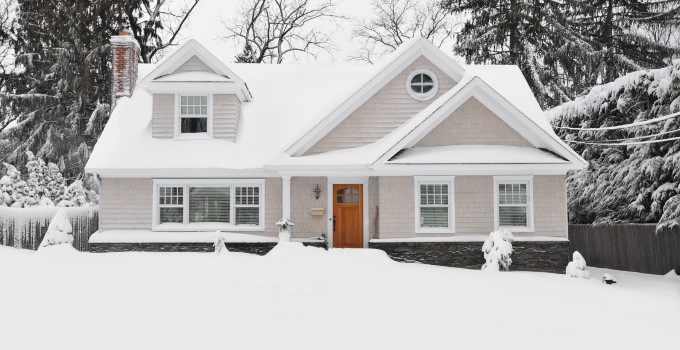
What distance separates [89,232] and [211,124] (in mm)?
6579

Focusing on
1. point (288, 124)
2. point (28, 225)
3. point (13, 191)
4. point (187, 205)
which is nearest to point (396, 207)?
point (288, 124)

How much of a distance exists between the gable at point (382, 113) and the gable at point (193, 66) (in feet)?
14.2

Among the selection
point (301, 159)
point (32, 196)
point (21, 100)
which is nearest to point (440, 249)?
point (301, 159)

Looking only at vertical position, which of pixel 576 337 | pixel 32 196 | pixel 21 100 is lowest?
pixel 576 337

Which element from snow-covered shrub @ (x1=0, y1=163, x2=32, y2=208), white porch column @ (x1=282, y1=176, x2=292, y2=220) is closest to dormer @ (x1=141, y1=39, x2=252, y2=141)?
white porch column @ (x1=282, y1=176, x2=292, y2=220)

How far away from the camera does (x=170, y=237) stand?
659 inches

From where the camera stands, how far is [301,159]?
16.0 meters

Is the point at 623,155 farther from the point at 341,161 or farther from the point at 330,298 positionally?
the point at 330,298

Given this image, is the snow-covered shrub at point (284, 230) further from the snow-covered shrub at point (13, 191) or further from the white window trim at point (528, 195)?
the snow-covered shrub at point (13, 191)

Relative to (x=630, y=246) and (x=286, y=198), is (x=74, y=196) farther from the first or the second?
(x=630, y=246)

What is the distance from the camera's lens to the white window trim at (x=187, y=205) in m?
16.9

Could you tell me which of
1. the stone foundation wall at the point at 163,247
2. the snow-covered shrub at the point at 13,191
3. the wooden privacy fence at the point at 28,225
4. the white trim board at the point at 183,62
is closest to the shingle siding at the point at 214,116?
the white trim board at the point at 183,62

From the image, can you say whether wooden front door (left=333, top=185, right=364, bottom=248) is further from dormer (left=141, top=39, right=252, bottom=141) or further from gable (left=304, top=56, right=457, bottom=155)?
dormer (left=141, top=39, right=252, bottom=141)

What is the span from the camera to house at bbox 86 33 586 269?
15.8m
